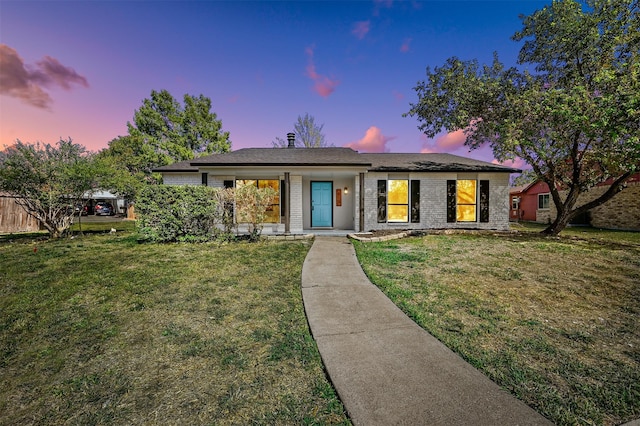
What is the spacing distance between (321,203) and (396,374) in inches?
437

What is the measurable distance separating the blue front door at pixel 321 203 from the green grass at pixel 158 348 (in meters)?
7.50

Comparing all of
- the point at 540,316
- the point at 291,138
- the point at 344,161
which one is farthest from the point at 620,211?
the point at 291,138

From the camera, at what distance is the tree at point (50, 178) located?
357 inches

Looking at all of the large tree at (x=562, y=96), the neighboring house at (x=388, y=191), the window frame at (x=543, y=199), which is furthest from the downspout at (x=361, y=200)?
the window frame at (x=543, y=199)

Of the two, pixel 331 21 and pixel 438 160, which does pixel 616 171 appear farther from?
pixel 331 21

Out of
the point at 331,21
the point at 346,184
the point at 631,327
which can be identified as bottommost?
the point at 631,327

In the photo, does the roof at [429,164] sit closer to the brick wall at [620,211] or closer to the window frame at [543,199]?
the brick wall at [620,211]

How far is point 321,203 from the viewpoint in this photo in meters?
13.2

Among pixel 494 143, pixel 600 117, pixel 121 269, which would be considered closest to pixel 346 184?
Result: pixel 494 143

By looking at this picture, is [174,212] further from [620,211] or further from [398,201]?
[620,211]

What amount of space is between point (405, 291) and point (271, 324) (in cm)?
248

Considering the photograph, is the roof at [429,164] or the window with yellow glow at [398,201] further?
the window with yellow glow at [398,201]

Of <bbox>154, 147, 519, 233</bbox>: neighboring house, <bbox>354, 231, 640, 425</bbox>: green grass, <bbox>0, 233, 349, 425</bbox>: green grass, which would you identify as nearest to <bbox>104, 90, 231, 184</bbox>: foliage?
<bbox>154, 147, 519, 233</bbox>: neighboring house

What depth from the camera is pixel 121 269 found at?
5.62 meters
